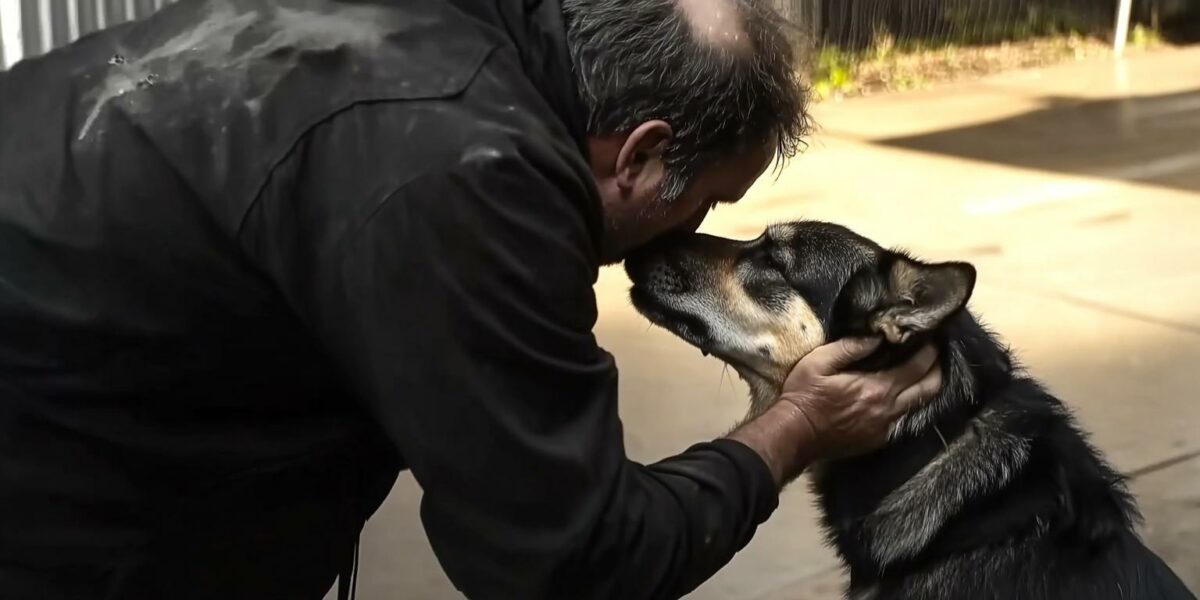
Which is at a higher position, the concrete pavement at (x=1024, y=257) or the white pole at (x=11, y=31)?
the white pole at (x=11, y=31)

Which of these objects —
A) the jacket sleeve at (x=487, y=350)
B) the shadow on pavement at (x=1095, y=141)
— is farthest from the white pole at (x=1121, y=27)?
the jacket sleeve at (x=487, y=350)

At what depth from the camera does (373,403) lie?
5.74ft

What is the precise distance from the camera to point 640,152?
2012mm

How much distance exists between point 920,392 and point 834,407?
19 centimetres

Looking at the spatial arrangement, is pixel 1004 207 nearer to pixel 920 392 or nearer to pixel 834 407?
pixel 920 392

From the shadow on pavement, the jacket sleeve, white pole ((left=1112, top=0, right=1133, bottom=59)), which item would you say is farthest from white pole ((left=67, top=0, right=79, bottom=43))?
white pole ((left=1112, top=0, right=1133, bottom=59))

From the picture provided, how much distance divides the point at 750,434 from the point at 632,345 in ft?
9.19

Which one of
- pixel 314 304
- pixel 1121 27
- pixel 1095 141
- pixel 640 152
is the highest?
pixel 640 152

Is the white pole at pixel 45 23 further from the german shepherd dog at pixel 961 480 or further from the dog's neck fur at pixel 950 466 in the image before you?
the dog's neck fur at pixel 950 466

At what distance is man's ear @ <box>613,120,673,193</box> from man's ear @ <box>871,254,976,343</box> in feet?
1.84

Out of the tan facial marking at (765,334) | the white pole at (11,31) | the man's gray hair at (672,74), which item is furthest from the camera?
the white pole at (11,31)

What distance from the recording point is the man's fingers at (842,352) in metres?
2.29

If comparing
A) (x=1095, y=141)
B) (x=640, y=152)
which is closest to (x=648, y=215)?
(x=640, y=152)

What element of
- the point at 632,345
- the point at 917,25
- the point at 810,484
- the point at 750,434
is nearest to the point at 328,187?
the point at 750,434
